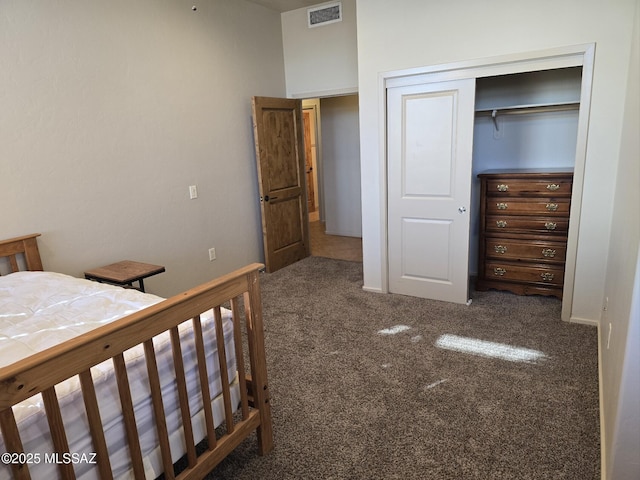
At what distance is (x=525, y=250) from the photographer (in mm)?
3615

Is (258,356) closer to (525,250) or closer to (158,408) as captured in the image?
(158,408)

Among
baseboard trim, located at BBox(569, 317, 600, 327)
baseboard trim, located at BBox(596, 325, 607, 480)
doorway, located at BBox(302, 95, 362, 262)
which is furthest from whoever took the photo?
doorway, located at BBox(302, 95, 362, 262)

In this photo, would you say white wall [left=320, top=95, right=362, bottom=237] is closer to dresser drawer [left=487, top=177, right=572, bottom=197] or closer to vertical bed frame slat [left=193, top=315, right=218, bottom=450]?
dresser drawer [left=487, top=177, right=572, bottom=197]

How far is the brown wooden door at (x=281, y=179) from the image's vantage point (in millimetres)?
4512

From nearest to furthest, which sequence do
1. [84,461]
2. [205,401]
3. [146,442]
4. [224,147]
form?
[84,461] → [146,442] → [205,401] → [224,147]

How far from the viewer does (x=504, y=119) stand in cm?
382

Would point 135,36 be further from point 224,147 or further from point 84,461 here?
point 84,461

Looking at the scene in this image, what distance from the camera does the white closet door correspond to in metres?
3.37

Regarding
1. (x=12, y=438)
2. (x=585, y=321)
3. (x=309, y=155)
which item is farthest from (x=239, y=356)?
(x=309, y=155)

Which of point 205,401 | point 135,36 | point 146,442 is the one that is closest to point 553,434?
point 205,401

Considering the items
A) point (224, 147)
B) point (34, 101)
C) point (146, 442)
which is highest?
point (34, 101)

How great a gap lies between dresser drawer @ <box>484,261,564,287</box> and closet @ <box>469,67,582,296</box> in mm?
26

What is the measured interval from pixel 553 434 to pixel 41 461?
Result: 83.5 inches

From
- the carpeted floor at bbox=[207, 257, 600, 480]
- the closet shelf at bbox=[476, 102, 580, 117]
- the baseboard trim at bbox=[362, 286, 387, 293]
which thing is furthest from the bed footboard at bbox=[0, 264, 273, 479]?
the closet shelf at bbox=[476, 102, 580, 117]
